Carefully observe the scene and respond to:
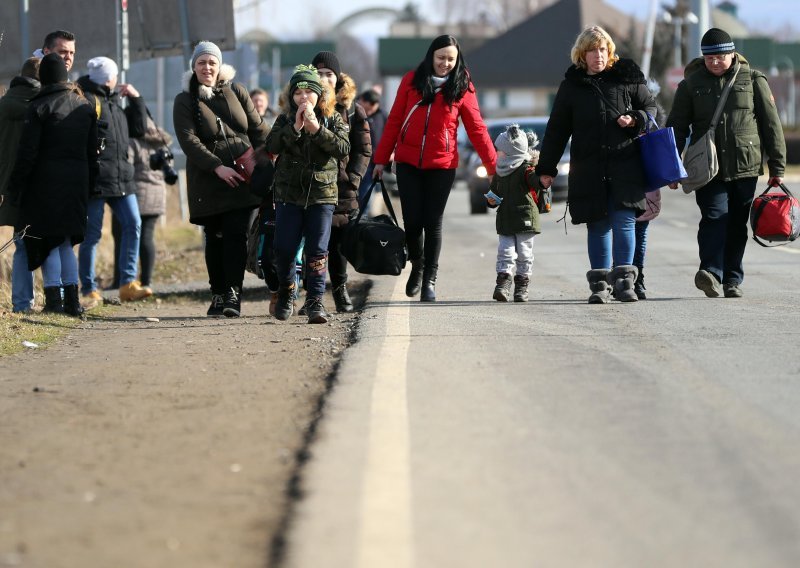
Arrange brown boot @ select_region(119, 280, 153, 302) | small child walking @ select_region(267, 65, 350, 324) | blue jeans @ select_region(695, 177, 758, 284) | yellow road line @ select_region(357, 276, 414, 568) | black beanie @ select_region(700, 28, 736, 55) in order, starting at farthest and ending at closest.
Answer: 1. brown boot @ select_region(119, 280, 153, 302)
2. blue jeans @ select_region(695, 177, 758, 284)
3. black beanie @ select_region(700, 28, 736, 55)
4. small child walking @ select_region(267, 65, 350, 324)
5. yellow road line @ select_region(357, 276, 414, 568)

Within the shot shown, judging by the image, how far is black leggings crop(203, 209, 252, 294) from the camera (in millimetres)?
10789

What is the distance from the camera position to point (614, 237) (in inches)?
417

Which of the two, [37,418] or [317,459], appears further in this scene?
[37,418]

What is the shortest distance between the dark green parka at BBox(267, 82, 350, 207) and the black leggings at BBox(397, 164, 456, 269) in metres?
0.85

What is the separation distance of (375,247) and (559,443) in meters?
5.05

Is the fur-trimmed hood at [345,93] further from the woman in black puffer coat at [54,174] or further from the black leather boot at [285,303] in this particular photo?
the woman in black puffer coat at [54,174]

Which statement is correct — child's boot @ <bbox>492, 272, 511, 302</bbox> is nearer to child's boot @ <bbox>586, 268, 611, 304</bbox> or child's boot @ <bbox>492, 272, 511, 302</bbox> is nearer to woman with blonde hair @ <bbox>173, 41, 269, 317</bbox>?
child's boot @ <bbox>586, 268, 611, 304</bbox>

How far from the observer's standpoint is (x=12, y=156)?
11.1 metres

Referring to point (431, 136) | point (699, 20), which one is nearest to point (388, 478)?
point (431, 136)

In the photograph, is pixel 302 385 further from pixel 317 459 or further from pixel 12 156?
pixel 12 156

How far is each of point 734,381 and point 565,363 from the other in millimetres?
899

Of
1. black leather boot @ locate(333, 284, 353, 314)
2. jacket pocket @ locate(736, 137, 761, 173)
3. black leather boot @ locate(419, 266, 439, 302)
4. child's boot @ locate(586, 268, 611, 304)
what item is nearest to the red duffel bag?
jacket pocket @ locate(736, 137, 761, 173)

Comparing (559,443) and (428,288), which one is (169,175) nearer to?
(428,288)

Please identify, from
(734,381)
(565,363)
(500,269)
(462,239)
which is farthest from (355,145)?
(462,239)
